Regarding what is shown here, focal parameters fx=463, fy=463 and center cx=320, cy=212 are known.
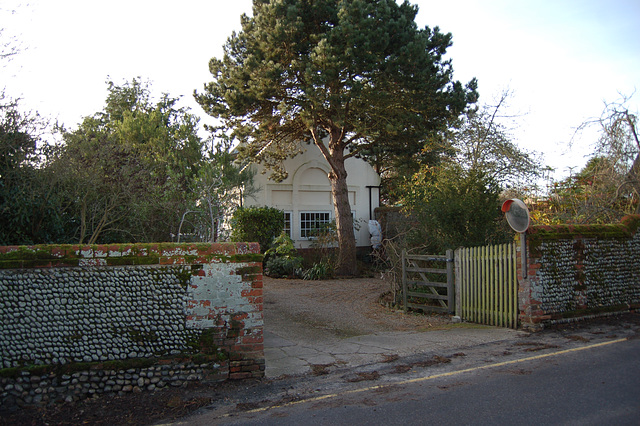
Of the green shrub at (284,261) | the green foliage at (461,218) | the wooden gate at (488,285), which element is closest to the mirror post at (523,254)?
the wooden gate at (488,285)

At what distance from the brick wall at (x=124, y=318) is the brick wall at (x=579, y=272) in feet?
18.1

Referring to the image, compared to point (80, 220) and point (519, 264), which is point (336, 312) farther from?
point (80, 220)

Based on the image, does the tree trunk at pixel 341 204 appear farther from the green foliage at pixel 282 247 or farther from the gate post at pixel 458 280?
the gate post at pixel 458 280

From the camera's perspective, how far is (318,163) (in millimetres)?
21312

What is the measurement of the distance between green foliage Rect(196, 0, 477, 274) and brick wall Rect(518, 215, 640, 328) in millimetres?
6796

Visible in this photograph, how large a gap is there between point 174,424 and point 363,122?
12.8 metres

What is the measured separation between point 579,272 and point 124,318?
8614mm

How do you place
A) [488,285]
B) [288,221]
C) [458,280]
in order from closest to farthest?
[488,285], [458,280], [288,221]

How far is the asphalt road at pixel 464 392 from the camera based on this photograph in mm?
4688

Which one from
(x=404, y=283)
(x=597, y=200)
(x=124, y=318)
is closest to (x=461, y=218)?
(x=404, y=283)

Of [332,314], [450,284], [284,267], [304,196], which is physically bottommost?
[332,314]

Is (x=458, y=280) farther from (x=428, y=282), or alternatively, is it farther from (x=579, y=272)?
(x=579, y=272)

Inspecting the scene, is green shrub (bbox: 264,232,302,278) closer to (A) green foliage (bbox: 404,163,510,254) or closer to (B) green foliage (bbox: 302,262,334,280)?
(B) green foliage (bbox: 302,262,334,280)

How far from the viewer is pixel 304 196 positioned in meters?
21.4
